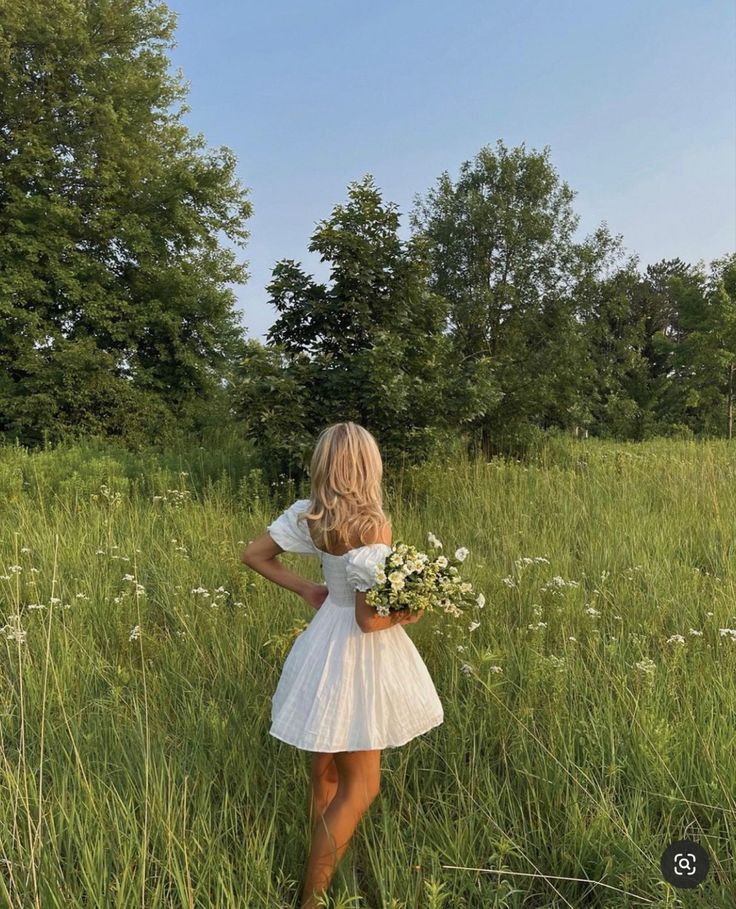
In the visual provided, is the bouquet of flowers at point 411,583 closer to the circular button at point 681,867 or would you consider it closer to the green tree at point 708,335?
the circular button at point 681,867

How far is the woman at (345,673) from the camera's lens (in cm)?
208

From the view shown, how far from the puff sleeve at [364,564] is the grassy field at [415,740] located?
88cm

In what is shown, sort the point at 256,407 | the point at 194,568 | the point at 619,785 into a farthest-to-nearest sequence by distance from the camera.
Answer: the point at 256,407
the point at 194,568
the point at 619,785

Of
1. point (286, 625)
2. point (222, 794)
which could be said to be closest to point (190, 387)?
point (286, 625)

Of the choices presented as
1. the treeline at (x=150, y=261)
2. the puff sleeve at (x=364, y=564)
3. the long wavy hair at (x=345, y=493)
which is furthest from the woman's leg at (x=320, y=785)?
the treeline at (x=150, y=261)

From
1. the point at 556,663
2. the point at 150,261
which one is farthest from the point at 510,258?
the point at 556,663

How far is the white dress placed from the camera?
2090 millimetres

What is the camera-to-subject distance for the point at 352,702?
6.95 ft

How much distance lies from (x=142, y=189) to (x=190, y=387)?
5.93 meters

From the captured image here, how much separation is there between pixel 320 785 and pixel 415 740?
0.60m

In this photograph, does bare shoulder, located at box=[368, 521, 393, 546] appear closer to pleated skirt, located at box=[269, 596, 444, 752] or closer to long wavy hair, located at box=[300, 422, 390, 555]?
long wavy hair, located at box=[300, 422, 390, 555]

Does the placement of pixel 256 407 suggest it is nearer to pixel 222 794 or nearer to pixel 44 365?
pixel 222 794

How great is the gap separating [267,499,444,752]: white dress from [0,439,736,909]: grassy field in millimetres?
349

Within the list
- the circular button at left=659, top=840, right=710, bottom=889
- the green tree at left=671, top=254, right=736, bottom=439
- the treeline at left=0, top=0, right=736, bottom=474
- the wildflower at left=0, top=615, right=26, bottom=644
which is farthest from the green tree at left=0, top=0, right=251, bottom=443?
the green tree at left=671, top=254, right=736, bottom=439
